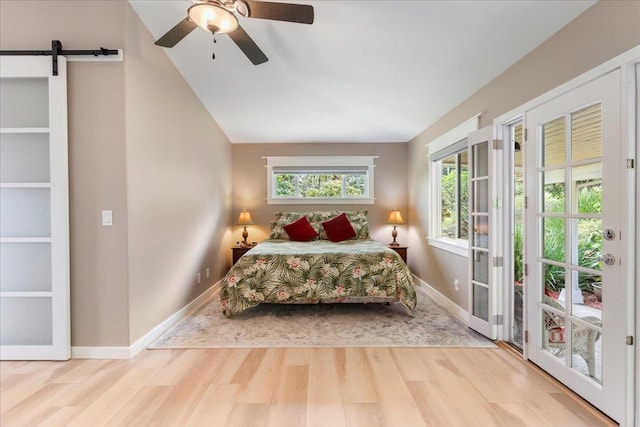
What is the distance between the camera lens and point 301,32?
8.17 feet

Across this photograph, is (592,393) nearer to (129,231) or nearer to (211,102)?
(129,231)

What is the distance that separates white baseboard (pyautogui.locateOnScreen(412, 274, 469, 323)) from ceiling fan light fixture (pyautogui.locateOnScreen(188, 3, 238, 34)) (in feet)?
10.4

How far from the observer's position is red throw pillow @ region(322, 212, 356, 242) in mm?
4398

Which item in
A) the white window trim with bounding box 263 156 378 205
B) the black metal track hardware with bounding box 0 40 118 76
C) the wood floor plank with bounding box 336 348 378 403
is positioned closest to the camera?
the wood floor plank with bounding box 336 348 378 403

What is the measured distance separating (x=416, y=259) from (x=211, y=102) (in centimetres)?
367

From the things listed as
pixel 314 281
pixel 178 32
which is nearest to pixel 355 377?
pixel 314 281

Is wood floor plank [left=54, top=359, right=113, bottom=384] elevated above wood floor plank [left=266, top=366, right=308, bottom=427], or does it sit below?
above

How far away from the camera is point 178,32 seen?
1.96 m

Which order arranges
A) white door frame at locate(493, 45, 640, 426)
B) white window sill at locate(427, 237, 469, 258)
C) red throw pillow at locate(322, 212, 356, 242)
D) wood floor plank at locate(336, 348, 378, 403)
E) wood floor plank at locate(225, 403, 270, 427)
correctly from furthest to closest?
red throw pillow at locate(322, 212, 356, 242) → white window sill at locate(427, 237, 469, 258) → wood floor plank at locate(336, 348, 378, 403) → wood floor plank at locate(225, 403, 270, 427) → white door frame at locate(493, 45, 640, 426)

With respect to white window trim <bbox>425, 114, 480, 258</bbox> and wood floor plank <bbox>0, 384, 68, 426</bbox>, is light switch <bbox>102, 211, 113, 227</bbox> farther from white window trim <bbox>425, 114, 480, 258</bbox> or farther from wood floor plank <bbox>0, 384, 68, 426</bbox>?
white window trim <bbox>425, 114, 480, 258</bbox>

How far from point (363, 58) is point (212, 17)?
58.1 inches

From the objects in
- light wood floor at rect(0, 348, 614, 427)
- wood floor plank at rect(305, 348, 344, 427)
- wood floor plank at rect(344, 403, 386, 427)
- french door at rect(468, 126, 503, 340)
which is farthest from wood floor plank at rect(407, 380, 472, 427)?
french door at rect(468, 126, 503, 340)

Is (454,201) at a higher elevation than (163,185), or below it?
below

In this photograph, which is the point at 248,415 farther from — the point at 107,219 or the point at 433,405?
the point at 107,219
